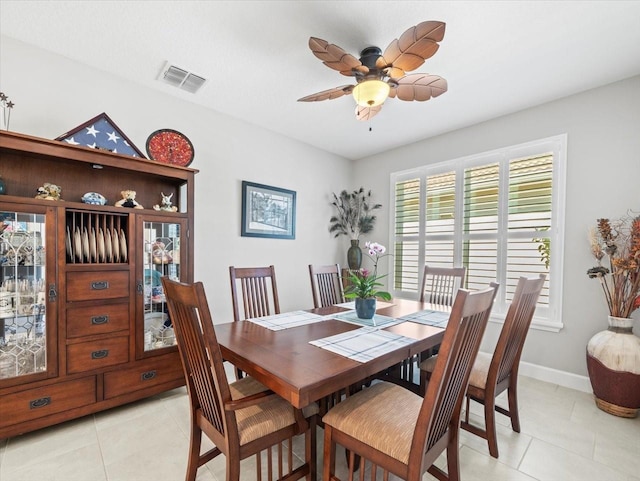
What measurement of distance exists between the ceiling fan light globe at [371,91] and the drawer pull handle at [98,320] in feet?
7.81

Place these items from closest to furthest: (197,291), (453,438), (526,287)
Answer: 1. (197,291)
2. (453,438)
3. (526,287)

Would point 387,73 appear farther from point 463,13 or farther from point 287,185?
point 287,185

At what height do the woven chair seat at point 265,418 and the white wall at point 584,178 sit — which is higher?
the white wall at point 584,178

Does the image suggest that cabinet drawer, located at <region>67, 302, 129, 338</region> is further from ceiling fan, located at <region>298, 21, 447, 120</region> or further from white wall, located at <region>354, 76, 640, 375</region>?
white wall, located at <region>354, 76, 640, 375</region>

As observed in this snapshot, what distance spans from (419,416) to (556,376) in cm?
260

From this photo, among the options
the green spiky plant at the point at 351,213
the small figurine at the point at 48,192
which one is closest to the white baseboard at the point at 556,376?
the green spiky plant at the point at 351,213

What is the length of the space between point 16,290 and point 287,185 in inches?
107

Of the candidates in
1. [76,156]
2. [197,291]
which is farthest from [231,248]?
[197,291]

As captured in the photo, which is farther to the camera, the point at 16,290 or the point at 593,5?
the point at 16,290

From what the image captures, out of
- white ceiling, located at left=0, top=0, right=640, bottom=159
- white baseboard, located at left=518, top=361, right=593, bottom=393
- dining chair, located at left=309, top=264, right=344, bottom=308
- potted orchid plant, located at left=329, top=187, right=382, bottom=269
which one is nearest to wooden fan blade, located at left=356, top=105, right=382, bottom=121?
white ceiling, located at left=0, top=0, right=640, bottom=159

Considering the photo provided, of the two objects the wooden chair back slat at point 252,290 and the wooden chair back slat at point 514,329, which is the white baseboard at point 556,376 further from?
the wooden chair back slat at point 252,290

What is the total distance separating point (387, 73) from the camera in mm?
1931

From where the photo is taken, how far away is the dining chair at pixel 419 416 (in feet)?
3.34

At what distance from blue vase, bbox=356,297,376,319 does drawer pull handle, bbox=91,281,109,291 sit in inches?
71.5
